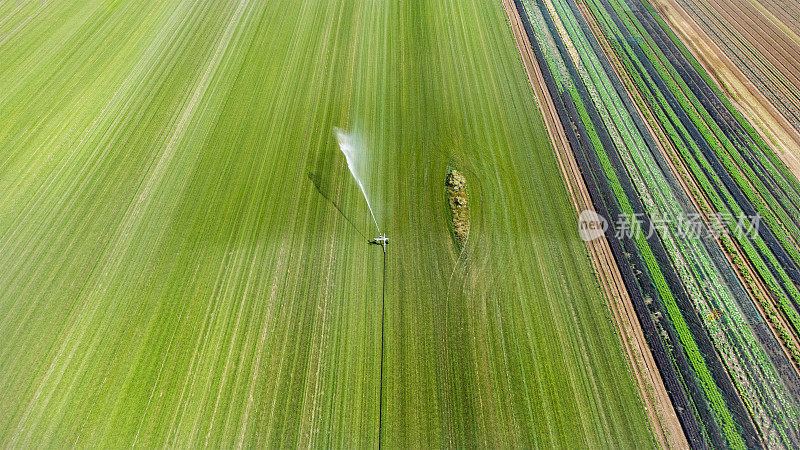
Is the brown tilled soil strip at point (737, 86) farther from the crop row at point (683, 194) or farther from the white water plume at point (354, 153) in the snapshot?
the white water plume at point (354, 153)

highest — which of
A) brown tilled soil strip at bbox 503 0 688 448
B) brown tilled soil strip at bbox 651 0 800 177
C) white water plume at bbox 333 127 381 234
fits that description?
brown tilled soil strip at bbox 651 0 800 177

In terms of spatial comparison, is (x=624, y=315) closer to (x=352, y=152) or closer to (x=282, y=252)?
(x=352, y=152)

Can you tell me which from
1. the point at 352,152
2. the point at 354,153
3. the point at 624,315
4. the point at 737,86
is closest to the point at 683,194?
the point at 624,315

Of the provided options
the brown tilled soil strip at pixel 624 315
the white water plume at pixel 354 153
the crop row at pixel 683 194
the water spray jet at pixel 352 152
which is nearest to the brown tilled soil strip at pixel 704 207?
the crop row at pixel 683 194

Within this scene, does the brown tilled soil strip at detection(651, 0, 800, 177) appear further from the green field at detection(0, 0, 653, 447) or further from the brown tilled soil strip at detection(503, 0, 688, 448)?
the green field at detection(0, 0, 653, 447)

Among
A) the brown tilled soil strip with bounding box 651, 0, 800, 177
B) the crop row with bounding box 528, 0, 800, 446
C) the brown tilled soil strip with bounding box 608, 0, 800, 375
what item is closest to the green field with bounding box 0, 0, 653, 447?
the crop row with bounding box 528, 0, 800, 446

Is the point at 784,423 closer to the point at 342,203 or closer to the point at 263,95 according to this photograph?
the point at 342,203
